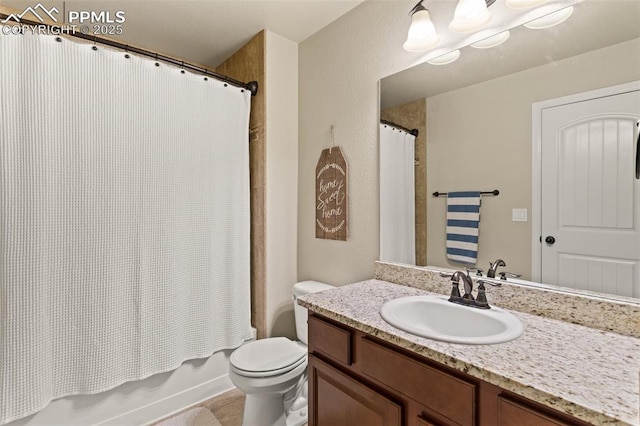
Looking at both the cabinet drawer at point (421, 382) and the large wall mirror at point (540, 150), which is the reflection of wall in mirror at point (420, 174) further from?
the cabinet drawer at point (421, 382)

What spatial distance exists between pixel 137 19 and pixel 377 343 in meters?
2.39

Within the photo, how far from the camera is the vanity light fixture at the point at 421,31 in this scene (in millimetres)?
1482

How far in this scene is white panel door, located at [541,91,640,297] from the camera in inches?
40.1

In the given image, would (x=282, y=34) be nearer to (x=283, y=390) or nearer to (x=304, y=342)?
(x=304, y=342)

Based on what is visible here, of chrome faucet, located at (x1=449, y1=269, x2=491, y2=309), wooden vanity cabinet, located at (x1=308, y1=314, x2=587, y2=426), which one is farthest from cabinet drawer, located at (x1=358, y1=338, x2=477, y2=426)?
chrome faucet, located at (x1=449, y1=269, x2=491, y2=309)

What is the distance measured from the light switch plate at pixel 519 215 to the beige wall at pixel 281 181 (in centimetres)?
149

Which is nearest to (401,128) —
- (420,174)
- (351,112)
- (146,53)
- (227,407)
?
(420,174)

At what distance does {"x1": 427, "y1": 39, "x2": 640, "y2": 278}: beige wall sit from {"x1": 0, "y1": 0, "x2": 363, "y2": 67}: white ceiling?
1029 millimetres

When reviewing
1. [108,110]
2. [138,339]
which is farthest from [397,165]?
[138,339]

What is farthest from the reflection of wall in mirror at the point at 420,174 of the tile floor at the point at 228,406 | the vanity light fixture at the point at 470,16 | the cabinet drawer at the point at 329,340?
the tile floor at the point at 228,406

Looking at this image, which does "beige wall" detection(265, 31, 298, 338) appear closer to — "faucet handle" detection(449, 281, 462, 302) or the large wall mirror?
the large wall mirror

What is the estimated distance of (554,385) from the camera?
2.33ft

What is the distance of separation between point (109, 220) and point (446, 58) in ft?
6.32

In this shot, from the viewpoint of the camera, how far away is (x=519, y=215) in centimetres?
126
